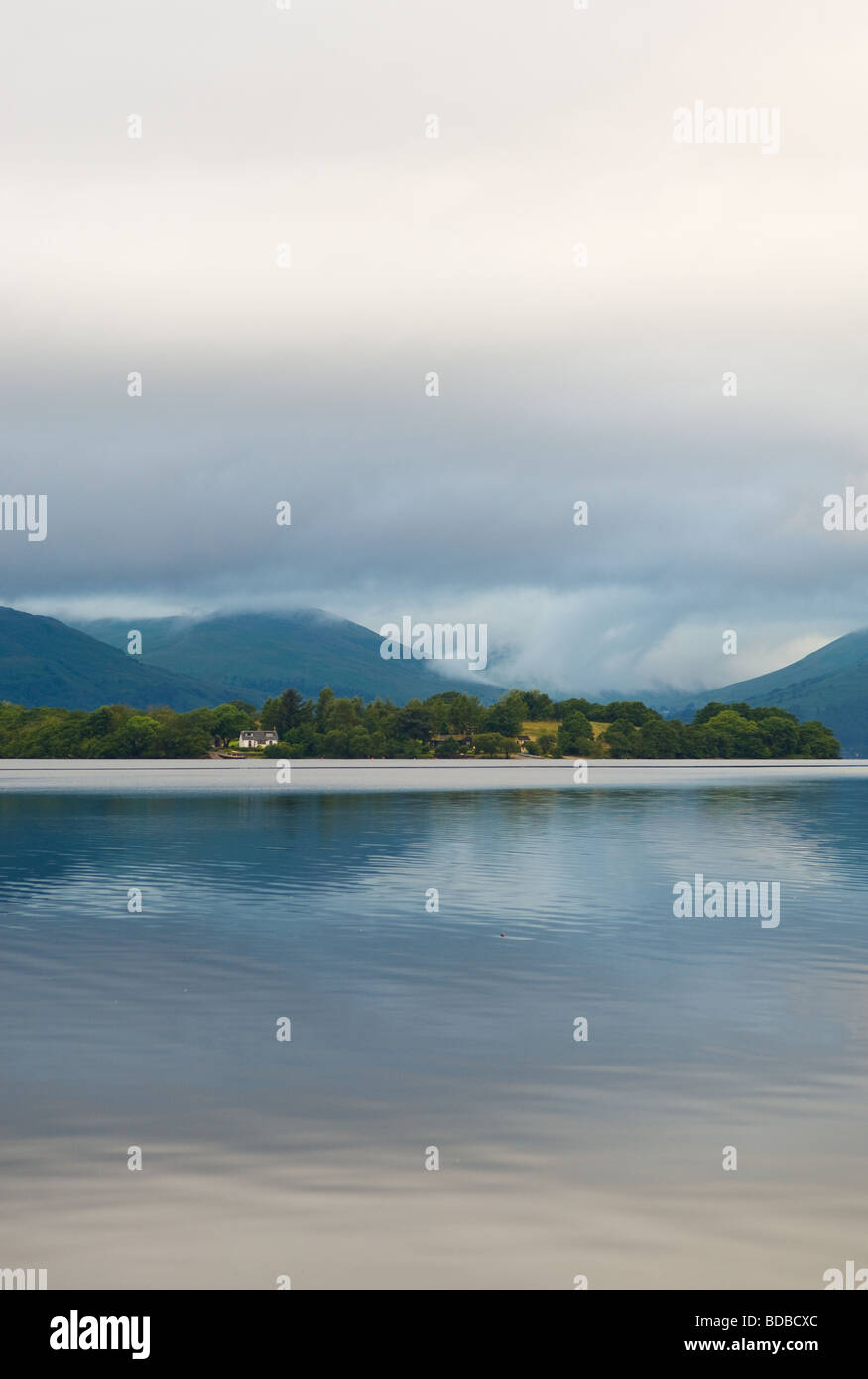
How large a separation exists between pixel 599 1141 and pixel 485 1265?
4.55m

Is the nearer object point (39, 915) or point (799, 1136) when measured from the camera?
point (799, 1136)

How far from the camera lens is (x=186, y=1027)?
2570cm

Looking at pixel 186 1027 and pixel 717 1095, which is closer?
pixel 717 1095

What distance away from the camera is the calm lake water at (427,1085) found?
1505 cm

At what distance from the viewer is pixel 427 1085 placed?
21797mm

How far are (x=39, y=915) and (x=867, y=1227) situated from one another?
101 ft

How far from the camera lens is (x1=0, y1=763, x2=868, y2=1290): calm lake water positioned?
592 inches

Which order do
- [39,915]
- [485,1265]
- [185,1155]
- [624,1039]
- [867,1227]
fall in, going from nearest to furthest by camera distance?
[485,1265] → [867,1227] → [185,1155] → [624,1039] → [39,915]

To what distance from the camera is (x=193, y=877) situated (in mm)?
52781

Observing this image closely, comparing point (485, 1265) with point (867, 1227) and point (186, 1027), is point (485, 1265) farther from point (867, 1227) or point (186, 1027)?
point (186, 1027)
